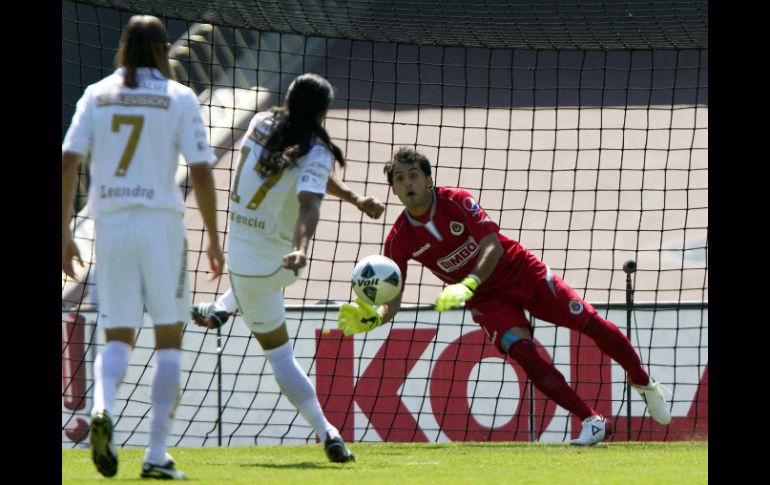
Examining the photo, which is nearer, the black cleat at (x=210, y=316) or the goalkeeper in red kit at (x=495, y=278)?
the black cleat at (x=210, y=316)

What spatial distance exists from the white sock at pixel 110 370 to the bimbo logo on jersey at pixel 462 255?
2848mm

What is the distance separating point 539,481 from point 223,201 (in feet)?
29.0

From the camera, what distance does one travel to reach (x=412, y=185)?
7250 millimetres

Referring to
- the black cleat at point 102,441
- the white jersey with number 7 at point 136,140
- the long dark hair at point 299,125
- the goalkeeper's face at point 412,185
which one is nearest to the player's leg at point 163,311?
the white jersey with number 7 at point 136,140

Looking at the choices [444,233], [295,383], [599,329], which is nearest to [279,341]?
[295,383]

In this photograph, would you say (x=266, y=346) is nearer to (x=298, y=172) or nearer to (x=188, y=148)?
(x=298, y=172)

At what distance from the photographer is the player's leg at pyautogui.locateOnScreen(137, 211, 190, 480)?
4930 mm

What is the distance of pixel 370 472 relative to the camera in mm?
5578

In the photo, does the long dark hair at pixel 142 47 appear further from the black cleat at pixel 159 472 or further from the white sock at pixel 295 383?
the white sock at pixel 295 383

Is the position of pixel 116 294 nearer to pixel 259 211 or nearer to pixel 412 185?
pixel 259 211

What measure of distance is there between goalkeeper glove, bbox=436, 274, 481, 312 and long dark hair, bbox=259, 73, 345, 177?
119 centimetres

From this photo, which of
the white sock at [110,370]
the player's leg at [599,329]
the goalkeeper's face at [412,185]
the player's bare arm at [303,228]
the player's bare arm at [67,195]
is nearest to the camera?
the white sock at [110,370]

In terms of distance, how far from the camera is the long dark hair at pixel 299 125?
5797 millimetres
